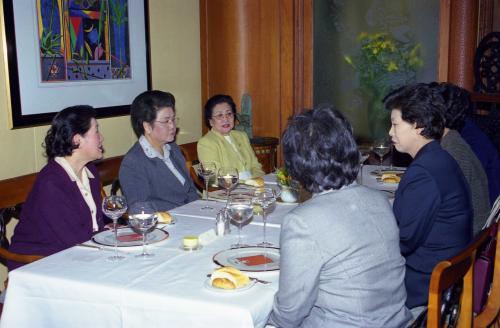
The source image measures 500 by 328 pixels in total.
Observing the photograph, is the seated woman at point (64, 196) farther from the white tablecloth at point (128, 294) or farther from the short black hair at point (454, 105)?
the short black hair at point (454, 105)

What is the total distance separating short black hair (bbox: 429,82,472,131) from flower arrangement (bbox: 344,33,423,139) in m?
2.16

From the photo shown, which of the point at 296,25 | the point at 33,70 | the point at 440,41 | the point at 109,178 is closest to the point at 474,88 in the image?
the point at 440,41

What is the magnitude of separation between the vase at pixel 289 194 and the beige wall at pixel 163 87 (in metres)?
1.64

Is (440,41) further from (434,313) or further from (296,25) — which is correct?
(434,313)

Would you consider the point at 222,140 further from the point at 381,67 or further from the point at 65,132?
the point at 381,67

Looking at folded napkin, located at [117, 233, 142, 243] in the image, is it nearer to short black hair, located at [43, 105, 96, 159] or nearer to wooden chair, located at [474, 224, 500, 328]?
short black hair, located at [43, 105, 96, 159]

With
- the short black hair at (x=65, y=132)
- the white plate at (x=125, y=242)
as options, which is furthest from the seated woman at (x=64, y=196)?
the white plate at (x=125, y=242)

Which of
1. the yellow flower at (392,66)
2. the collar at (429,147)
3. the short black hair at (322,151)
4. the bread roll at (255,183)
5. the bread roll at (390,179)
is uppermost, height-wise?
the yellow flower at (392,66)

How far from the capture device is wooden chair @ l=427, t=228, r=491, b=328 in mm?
1605

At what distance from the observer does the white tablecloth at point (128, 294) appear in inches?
71.2

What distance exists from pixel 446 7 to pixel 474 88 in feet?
2.29

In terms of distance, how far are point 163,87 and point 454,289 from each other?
138 inches

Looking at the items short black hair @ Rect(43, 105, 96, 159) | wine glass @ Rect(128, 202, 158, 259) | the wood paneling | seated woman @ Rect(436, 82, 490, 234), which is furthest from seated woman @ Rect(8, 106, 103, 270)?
the wood paneling

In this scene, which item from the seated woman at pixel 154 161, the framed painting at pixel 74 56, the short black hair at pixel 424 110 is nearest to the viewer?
the short black hair at pixel 424 110
